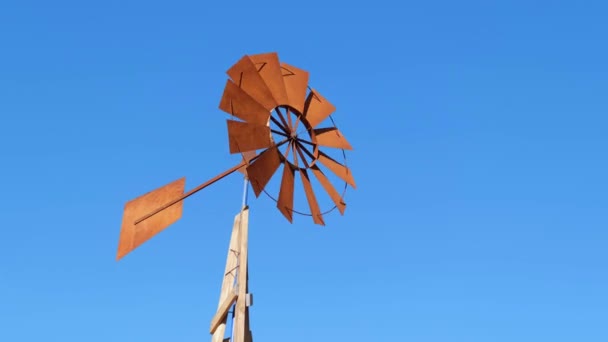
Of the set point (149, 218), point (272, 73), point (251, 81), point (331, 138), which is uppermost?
point (272, 73)

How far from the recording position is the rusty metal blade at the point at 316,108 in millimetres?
9727

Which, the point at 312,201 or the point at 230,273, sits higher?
the point at 312,201

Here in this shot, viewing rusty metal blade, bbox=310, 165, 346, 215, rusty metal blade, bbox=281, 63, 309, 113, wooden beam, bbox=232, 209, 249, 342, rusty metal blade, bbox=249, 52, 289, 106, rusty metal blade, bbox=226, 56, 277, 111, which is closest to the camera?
wooden beam, bbox=232, 209, 249, 342

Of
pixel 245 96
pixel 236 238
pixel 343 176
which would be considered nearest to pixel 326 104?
pixel 343 176

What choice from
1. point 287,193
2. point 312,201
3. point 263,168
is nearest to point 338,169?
point 312,201

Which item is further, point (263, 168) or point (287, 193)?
point (287, 193)

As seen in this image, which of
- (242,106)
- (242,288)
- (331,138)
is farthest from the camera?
(331,138)

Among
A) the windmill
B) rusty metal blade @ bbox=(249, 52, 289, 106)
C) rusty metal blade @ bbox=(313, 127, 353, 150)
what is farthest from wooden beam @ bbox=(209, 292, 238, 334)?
rusty metal blade @ bbox=(313, 127, 353, 150)

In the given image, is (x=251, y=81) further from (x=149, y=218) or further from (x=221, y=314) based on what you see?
(x=221, y=314)

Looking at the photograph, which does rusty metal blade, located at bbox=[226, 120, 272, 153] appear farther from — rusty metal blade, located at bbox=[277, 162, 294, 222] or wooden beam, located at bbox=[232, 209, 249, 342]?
wooden beam, located at bbox=[232, 209, 249, 342]

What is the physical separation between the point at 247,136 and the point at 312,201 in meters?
1.49

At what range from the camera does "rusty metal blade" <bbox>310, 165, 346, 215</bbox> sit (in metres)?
9.72

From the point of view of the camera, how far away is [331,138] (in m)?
9.95

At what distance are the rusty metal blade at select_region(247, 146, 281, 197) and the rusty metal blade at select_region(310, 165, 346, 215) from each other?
0.87m
